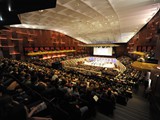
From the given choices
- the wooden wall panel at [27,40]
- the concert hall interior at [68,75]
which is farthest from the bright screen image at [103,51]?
the wooden wall panel at [27,40]

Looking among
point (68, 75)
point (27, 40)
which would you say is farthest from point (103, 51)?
point (68, 75)

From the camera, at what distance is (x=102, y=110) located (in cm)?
440

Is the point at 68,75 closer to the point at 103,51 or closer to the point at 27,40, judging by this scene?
the point at 27,40

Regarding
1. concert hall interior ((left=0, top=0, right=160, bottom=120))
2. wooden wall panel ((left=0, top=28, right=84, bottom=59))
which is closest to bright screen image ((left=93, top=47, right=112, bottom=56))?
concert hall interior ((left=0, top=0, right=160, bottom=120))

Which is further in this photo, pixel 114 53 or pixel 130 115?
pixel 114 53

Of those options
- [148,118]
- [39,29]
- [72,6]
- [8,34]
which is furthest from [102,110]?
[39,29]

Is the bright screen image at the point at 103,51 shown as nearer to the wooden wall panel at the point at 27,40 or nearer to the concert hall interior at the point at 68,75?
the concert hall interior at the point at 68,75

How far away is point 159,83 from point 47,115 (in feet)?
20.2

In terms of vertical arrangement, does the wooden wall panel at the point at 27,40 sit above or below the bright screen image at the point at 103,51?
above

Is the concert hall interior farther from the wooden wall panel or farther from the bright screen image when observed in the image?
the bright screen image

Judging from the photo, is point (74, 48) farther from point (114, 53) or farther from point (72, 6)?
point (72, 6)

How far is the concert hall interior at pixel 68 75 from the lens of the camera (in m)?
2.68

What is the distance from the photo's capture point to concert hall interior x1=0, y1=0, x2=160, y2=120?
105 inches

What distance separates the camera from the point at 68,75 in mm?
8562
